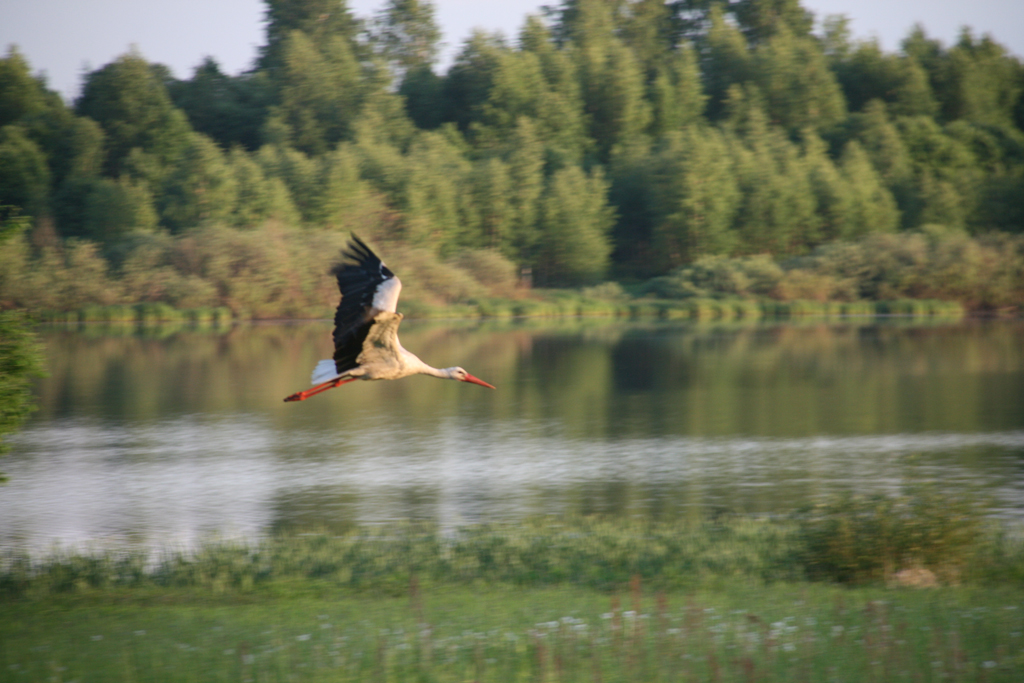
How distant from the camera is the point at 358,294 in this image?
8711mm

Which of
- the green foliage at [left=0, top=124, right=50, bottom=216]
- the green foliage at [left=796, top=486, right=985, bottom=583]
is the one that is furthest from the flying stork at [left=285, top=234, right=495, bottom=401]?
the green foliage at [left=0, top=124, right=50, bottom=216]

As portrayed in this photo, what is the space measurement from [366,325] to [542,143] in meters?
84.7

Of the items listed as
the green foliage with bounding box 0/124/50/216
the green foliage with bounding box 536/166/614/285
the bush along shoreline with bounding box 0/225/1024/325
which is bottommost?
the bush along shoreline with bounding box 0/225/1024/325

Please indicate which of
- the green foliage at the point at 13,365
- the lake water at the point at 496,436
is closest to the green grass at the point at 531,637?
the green foliage at the point at 13,365

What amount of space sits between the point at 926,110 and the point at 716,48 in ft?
71.4

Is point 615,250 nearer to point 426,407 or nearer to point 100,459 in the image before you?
point 426,407

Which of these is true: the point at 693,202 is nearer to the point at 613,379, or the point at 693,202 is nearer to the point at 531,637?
the point at 613,379

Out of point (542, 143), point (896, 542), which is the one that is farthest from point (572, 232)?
point (896, 542)

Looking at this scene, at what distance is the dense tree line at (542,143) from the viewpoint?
73438 millimetres

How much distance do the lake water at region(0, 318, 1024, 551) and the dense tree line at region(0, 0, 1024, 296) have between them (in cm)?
2847

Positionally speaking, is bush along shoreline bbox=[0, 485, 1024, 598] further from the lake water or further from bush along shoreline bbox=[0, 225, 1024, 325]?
bush along shoreline bbox=[0, 225, 1024, 325]

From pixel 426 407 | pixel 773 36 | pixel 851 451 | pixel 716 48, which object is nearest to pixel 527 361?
pixel 426 407

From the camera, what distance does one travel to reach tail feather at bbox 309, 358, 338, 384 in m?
9.14

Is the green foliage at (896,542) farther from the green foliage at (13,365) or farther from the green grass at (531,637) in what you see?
the green foliage at (13,365)
